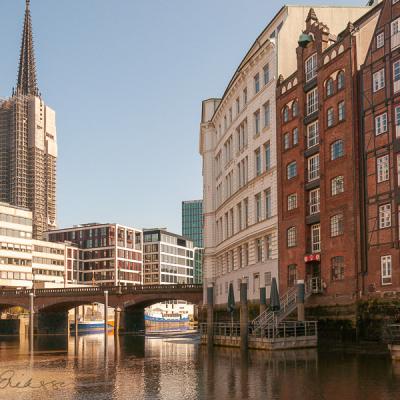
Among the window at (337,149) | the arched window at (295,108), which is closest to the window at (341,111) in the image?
the window at (337,149)

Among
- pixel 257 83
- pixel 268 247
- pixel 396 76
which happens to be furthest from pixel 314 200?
pixel 257 83

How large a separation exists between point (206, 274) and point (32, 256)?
89579mm

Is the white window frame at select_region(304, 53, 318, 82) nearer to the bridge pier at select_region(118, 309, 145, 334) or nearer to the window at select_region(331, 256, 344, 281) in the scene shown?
the window at select_region(331, 256, 344, 281)

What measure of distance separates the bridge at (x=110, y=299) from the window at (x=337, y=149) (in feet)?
164

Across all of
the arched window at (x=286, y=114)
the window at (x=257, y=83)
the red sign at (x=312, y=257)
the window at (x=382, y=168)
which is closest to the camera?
the window at (x=382, y=168)

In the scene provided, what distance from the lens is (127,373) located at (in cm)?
3662

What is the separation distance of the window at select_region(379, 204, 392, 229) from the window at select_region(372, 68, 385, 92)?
8.45 metres

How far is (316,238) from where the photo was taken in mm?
56188

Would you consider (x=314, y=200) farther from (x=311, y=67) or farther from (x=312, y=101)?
(x=311, y=67)

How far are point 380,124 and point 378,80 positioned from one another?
3170mm

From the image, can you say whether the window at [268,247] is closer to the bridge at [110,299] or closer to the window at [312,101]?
the window at [312,101]

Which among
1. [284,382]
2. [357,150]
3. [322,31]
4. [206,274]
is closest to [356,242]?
[357,150]

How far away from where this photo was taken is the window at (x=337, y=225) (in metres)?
51.8

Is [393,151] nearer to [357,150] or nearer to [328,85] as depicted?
[357,150]
